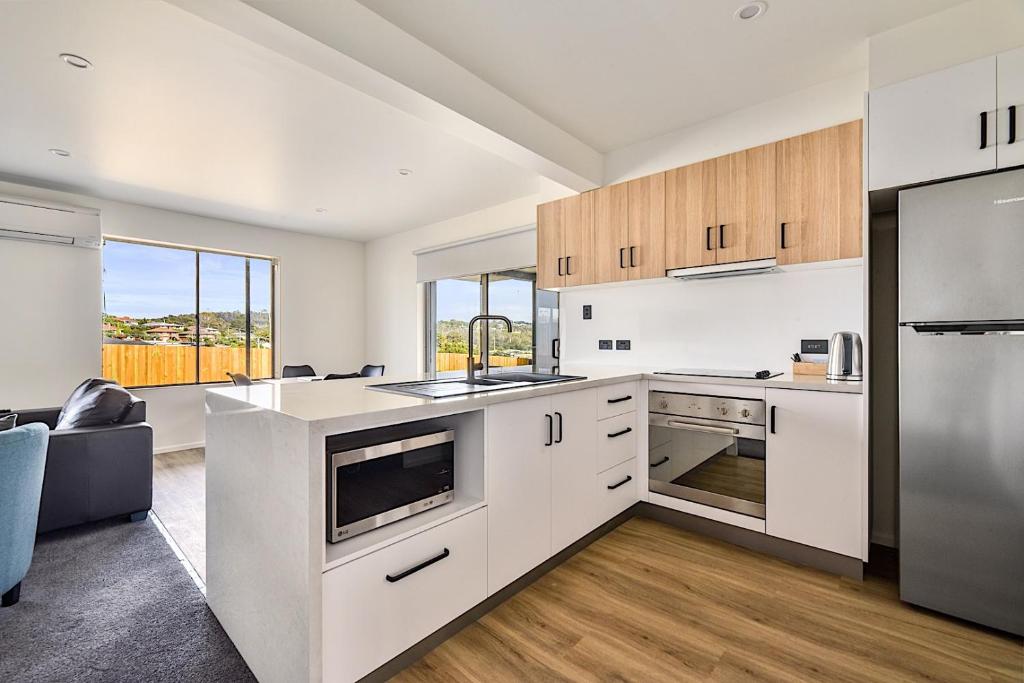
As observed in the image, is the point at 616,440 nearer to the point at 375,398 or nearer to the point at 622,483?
the point at 622,483

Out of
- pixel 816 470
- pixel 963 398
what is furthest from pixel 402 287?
pixel 963 398

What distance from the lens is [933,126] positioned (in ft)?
6.10

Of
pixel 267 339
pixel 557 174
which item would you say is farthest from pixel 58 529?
pixel 557 174

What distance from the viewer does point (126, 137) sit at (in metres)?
3.15

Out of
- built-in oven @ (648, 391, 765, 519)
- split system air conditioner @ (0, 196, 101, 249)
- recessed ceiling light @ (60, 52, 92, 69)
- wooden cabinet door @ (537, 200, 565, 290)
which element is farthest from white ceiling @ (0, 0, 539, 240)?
built-in oven @ (648, 391, 765, 519)

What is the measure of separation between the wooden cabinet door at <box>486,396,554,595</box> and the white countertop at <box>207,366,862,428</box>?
82 millimetres

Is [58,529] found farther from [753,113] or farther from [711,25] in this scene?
[753,113]

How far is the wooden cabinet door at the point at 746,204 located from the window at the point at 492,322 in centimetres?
168

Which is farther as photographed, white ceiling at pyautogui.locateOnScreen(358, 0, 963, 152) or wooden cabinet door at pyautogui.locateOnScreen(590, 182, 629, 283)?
wooden cabinet door at pyautogui.locateOnScreen(590, 182, 629, 283)

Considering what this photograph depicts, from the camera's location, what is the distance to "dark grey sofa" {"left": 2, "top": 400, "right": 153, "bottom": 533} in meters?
2.67

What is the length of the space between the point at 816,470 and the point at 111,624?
313 centimetres

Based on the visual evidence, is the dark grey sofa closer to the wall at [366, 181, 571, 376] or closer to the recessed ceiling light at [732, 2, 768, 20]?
the wall at [366, 181, 571, 376]

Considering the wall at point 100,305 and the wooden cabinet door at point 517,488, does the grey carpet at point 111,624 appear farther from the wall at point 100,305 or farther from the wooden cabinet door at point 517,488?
the wall at point 100,305

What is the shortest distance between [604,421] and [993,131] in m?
1.96
